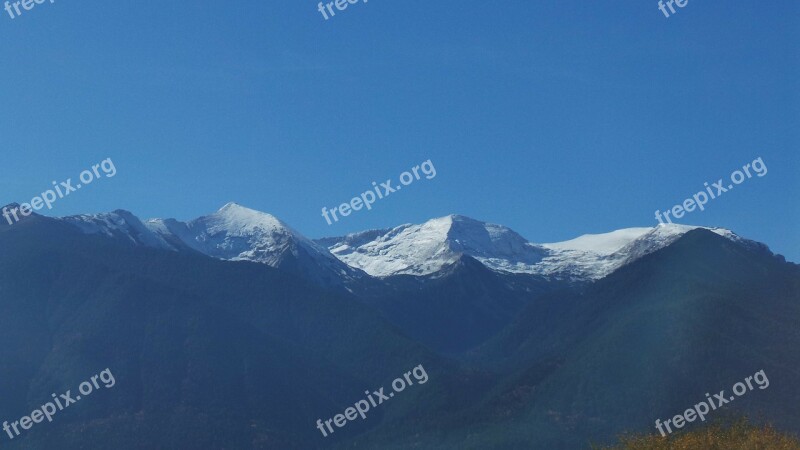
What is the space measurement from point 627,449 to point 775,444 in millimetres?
19035

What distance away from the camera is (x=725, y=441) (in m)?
135

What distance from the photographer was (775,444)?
130 meters

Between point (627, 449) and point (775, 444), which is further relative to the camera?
point (627, 449)

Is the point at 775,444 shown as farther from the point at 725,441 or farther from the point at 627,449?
the point at 627,449

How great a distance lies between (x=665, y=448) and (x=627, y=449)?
7.09 meters

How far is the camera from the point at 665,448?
135375mm

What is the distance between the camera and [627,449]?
5571 inches

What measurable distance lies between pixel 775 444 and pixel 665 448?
12.7 metres

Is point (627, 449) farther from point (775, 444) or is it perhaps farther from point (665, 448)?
point (775, 444)

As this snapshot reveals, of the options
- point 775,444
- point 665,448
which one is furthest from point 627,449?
point 775,444

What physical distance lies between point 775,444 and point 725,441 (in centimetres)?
708

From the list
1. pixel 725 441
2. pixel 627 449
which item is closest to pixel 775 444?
pixel 725 441
